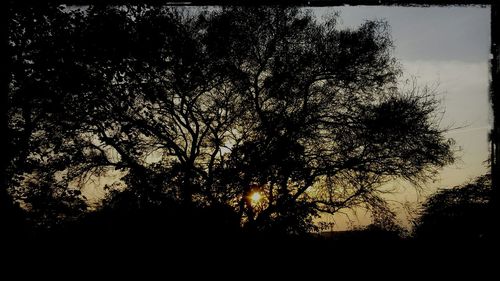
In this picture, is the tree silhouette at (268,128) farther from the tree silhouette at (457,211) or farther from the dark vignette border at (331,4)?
the tree silhouette at (457,211)

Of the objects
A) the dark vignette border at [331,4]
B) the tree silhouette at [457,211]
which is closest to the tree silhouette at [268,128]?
the dark vignette border at [331,4]

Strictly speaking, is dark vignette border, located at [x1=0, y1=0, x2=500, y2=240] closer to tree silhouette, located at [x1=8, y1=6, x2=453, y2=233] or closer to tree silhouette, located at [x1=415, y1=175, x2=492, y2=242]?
tree silhouette, located at [x1=8, y1=6, x2=453, y2=233]

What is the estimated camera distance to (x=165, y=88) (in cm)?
1655

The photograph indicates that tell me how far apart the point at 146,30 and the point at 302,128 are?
8801mm

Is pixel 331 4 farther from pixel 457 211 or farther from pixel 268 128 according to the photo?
pixel 457 211

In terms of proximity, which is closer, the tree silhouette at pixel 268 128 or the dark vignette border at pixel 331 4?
the dark vignette border at pixel 331 4

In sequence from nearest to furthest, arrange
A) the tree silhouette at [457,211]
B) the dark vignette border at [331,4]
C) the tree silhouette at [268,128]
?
1. the dark vignette border at [331,4]
2. the tree silhouette at [268,128]
3. the tree silhouette at [457,211]

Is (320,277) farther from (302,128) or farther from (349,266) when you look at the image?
(302,128)

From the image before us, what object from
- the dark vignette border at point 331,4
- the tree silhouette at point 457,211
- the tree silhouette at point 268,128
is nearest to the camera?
the dark vignette border at point 331,4

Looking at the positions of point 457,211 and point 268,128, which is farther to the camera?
point 457,211

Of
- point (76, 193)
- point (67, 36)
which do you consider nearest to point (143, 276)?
point (76, 193)

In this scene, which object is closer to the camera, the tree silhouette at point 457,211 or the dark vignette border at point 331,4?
the dark vignette border at point 331,4

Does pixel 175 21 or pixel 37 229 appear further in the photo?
pixel 175 21

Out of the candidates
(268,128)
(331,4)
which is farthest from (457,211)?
(331,4)
